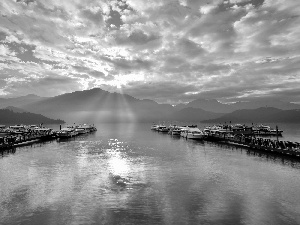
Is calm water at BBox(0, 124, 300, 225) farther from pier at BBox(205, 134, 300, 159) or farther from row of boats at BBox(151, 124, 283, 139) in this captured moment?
row of boats at BBox(151, 124, 283, 139)

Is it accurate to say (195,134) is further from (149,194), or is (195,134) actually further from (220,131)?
(149,194)

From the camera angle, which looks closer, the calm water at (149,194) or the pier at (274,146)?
the calm water at (149,194)

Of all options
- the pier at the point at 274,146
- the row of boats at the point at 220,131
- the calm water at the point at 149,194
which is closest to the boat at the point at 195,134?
the row of boats at the point at 220,131

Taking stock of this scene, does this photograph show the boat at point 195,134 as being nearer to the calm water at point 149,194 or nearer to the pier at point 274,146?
the pier at point 274,146

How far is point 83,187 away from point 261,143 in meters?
50.2

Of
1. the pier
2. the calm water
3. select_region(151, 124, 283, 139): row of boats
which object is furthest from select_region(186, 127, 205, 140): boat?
the calm water

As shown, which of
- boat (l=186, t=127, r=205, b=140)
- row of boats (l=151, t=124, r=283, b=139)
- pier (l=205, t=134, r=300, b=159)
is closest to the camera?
pier (l=205, t=134, r=300, b=159)

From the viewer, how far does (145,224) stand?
59.3 ft

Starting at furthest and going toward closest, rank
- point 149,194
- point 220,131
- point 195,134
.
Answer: point 220,131 → point 195,134 → point 149,194

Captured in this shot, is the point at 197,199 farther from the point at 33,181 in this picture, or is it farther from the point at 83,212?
the point at 33,181

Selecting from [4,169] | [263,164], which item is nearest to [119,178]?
[4,169]

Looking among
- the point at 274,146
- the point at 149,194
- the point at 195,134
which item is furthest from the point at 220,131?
the point at 149,194

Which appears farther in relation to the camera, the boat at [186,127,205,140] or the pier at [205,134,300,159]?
the boat at [186,127,205,140]

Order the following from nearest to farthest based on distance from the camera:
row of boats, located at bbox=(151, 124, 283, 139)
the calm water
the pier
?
the calm water → the pier → row of boats, located at bbox=(151, 124, 283, 139)
